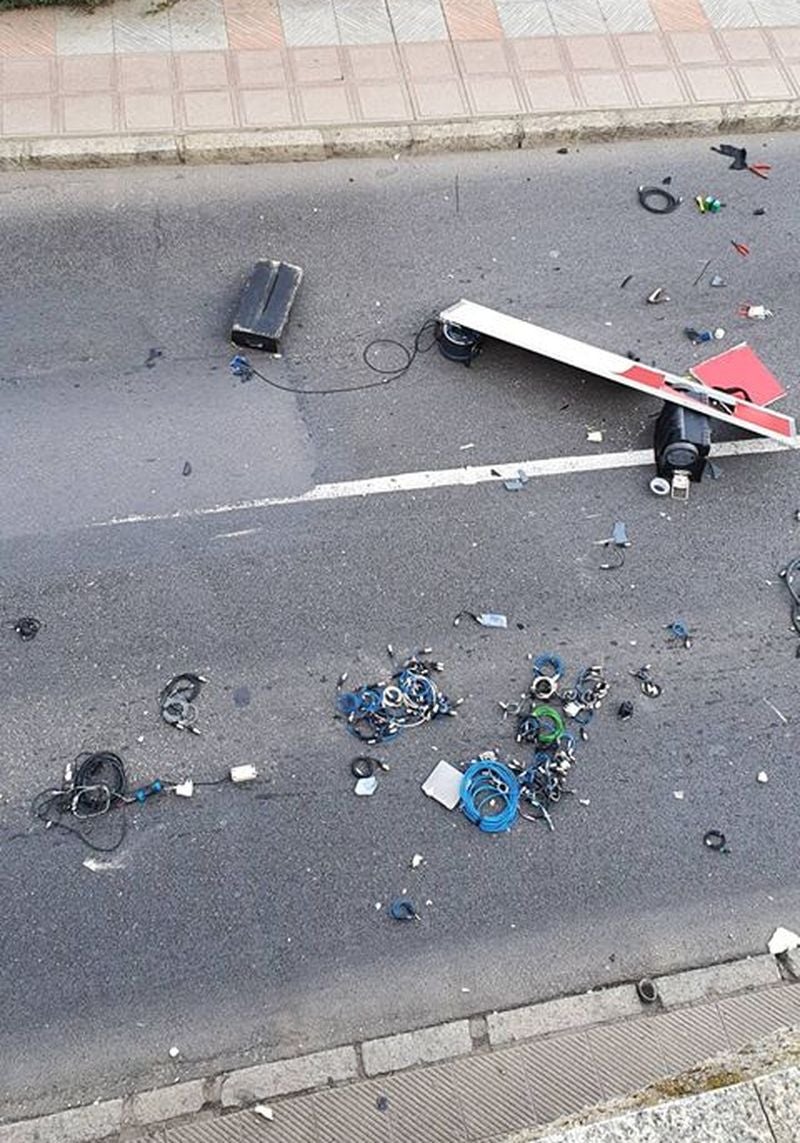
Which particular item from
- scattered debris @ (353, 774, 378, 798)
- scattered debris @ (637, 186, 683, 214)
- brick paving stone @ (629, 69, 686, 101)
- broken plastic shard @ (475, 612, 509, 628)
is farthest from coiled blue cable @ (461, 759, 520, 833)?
brick paving stone @ (629, 69, 686, 101)

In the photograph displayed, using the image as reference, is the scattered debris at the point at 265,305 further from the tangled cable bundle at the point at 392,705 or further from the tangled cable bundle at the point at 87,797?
the tangled cable bundle at the point at 87,797

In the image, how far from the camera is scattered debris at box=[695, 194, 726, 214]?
8797 millimetres

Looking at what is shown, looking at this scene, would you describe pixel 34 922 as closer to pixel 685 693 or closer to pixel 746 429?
pixel 685 693

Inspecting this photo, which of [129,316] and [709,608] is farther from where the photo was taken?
[129,316]

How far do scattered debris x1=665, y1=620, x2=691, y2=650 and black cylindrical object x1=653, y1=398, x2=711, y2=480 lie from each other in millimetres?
1194

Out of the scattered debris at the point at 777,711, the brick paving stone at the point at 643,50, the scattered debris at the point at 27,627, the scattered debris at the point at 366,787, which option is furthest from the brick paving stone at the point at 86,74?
the scattered debris at the point at 777,711

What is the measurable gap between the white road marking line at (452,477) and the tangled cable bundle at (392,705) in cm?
142

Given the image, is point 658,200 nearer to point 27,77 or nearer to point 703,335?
point 703,335

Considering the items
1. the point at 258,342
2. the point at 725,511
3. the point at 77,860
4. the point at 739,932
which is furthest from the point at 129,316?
the point at 739,932

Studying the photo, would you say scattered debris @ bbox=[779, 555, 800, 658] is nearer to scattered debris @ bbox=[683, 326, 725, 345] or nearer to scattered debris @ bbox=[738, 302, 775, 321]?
scattered debris @ bbox=[683, 326, 725, 345]

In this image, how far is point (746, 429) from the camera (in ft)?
24.6

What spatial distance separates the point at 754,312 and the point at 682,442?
1824 mm

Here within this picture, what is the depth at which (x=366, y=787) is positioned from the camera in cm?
619

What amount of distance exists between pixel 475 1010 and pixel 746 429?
4.53m
